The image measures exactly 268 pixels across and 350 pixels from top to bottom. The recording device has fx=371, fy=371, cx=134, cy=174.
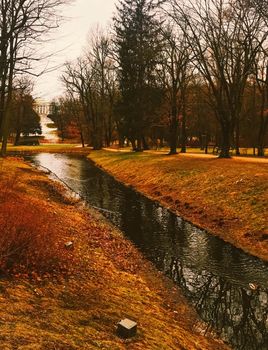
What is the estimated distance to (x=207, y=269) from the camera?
434 inches

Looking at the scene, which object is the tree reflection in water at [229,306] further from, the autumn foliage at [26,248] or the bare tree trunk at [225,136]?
the bare tree trunk at [225,136]

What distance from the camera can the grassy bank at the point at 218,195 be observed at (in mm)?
14477

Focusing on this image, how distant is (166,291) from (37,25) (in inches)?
479

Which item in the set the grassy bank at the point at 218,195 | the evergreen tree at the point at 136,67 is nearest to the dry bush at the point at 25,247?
the grassy bank at the point at 218,195

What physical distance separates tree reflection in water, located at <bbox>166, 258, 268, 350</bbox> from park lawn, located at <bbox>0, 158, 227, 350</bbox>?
15.0 inches

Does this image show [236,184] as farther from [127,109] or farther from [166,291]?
[127,109]

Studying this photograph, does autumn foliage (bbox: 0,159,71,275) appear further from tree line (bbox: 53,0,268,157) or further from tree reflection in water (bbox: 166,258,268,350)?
tree line (bbox: 53,0,268,157)

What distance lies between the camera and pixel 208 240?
46.1ft

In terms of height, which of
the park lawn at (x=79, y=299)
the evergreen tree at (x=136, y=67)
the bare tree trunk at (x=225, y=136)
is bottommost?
the park lawn at (x=79, y=299)

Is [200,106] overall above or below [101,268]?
above

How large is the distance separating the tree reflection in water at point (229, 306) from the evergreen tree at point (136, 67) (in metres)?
36.0

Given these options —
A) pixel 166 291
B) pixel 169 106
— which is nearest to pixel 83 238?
pixel 166 291

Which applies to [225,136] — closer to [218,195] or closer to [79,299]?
[218,195]

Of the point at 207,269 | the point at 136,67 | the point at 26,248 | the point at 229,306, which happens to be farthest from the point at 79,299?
the point at 136,67
